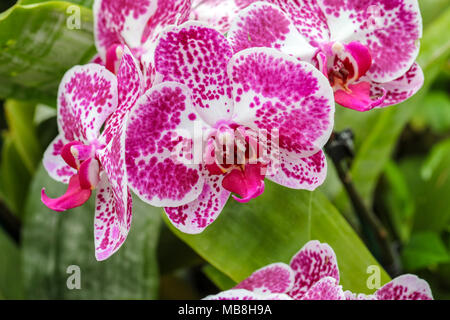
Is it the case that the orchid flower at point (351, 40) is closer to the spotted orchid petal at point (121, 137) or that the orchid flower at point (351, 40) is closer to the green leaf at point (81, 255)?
the spotted orchid petal at point (121, 137)

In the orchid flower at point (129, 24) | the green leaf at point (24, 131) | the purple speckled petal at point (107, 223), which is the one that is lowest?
the green leaf at point (24, 131)

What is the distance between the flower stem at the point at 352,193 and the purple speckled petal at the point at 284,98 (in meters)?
0.12

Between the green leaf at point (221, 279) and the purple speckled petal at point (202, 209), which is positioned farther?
the green leaf at point (221, 279)

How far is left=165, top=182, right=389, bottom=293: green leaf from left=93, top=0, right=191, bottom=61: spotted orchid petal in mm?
164

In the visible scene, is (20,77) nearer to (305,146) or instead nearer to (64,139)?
(64,139)

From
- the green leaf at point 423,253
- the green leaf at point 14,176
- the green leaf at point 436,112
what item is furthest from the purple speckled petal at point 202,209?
the green leaf at point 436,112

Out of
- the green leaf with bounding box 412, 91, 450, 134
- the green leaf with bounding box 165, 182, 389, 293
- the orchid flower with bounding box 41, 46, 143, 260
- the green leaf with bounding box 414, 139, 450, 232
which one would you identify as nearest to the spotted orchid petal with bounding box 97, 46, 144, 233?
the orchid flower with bounding box 41, 46, 143, 260

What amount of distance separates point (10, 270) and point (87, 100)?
382 millimetres

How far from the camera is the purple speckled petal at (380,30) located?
42cm

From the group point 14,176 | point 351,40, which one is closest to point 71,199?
point 351,40

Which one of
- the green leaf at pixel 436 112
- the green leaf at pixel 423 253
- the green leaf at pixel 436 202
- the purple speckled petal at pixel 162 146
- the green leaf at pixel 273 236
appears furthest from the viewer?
the green leaf at pixel 436 112

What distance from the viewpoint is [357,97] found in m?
0.39
